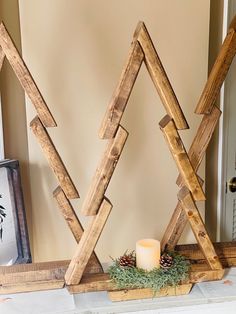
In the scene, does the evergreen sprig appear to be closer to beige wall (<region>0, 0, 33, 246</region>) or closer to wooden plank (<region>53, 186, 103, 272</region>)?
wooden plank (<region>53, 186, 103, 272</region>)

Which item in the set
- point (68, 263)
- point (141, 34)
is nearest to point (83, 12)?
point (141, 34)

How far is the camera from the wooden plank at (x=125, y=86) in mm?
935

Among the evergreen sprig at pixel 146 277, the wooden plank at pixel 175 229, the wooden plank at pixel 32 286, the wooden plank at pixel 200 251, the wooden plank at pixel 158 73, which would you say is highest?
the wooden plank at pixel 158 73

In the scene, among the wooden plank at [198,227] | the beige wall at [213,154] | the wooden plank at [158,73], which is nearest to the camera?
the wooden plank at [158,73]

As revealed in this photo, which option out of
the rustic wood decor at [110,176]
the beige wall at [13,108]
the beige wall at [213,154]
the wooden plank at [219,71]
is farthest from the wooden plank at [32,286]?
the beige wall at [213,154]

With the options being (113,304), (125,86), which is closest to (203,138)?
(125,86)

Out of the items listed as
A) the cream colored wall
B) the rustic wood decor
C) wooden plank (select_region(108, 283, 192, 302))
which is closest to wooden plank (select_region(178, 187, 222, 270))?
the rustic wood decor

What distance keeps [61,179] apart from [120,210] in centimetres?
44

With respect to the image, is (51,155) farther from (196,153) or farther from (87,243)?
(196,153)

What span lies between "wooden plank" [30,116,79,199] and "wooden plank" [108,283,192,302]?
0.93ft

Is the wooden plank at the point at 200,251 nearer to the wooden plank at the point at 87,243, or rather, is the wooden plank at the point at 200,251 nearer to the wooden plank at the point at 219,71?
the wooden plank at the point at 87,243

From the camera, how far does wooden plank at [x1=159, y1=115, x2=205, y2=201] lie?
3.21 feet

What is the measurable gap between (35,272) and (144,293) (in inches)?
12.1

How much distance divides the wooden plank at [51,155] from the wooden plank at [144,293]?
11.1 inches
